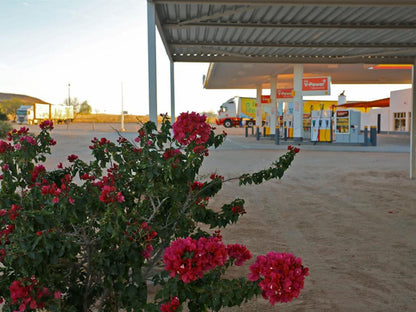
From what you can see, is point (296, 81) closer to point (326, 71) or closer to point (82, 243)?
point (326, 71)

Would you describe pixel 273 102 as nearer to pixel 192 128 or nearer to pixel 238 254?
pixel 192 128

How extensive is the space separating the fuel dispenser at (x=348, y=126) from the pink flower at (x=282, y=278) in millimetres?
24693

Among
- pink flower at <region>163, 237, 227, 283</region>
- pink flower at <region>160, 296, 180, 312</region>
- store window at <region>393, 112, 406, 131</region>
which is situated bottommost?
pink flower at <region>160, 296, 180, 312</region>

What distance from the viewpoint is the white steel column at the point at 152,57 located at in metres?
5.92

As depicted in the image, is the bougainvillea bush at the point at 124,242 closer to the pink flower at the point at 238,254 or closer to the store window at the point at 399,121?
the pink flower at the point at 238,254

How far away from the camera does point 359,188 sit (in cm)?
1017

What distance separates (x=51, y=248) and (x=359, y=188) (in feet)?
30.3

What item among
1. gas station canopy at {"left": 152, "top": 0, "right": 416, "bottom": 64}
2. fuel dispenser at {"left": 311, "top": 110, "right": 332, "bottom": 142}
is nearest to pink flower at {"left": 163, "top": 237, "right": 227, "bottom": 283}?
gas station canopy at {"left": 152, "top": 0, "right": 416, "bottom": 64}

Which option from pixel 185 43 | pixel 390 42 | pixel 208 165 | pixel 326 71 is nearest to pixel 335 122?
pixel 326 71

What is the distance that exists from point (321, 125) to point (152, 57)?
833 inches

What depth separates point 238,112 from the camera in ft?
167

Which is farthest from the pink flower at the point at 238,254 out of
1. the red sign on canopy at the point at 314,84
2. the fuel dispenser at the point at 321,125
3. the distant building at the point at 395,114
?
the distant building at the point at 395,114

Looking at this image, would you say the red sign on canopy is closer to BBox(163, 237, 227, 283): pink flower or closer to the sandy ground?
the sandy ground

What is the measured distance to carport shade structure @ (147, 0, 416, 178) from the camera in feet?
20.8
